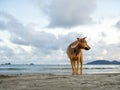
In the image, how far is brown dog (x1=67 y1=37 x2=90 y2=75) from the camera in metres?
14.8

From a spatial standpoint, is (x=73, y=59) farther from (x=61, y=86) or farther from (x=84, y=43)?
(x=61, y=86)

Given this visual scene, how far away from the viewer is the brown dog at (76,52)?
14805 millimetres

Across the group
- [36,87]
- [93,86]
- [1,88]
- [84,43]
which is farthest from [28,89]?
[84,43]

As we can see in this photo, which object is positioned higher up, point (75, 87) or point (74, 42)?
point (74, 42)

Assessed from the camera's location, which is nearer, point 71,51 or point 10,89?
point 10,89

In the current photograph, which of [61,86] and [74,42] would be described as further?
[74,42]

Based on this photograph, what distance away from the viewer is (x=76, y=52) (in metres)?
15.4

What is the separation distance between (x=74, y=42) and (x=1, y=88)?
6.93m

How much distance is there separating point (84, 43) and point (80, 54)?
3.46 ft

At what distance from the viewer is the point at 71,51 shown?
50.7 ft

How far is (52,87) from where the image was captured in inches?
348

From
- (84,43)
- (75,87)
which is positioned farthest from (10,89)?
(84,43)

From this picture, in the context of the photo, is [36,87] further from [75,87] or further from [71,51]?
[71,51]

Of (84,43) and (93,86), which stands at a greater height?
(84,43)
